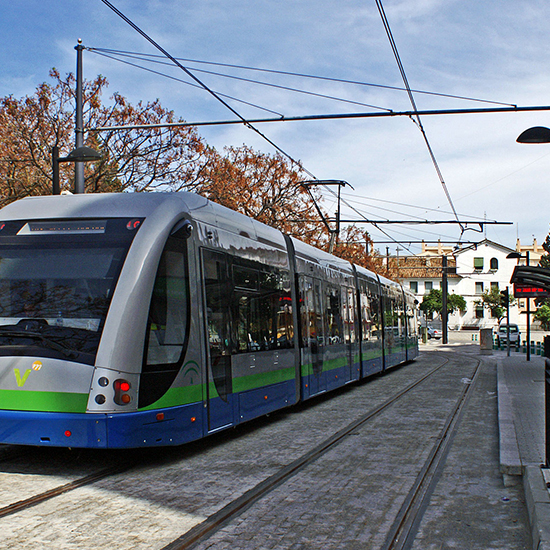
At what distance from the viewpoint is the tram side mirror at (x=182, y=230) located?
7.48 meters

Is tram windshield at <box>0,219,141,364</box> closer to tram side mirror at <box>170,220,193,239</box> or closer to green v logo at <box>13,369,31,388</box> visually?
green v logo at <box>13,369,31,388</box>

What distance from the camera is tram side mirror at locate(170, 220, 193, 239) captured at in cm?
748

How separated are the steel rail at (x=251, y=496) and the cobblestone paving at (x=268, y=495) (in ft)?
0.27

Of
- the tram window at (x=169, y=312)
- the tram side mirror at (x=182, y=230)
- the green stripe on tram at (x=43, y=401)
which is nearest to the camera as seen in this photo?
the green stripe on tram at (x=43, y=401)

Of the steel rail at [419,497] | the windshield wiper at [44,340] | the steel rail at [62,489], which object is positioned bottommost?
the steel rail at [419,497]

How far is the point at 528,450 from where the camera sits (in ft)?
25.0

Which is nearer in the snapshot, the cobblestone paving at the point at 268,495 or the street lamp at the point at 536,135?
the cobblestone paving at the point at 268,495

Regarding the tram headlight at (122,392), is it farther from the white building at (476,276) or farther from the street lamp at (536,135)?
the white building at (476,276)

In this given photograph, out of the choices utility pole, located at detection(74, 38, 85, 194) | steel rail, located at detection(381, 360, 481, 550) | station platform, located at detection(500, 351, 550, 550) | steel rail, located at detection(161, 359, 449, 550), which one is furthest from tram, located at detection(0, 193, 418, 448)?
utility pole, located at detection(74, 38, 85, 194)

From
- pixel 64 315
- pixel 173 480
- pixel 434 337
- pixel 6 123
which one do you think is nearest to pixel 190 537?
pixel 173 480

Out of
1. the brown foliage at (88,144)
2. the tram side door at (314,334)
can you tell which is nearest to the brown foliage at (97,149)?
the brown foliage at (88,144)

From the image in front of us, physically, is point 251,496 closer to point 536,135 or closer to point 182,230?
point 182,230

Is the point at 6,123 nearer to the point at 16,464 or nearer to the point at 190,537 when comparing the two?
the point at 16,464

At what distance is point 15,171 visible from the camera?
69.4ft
